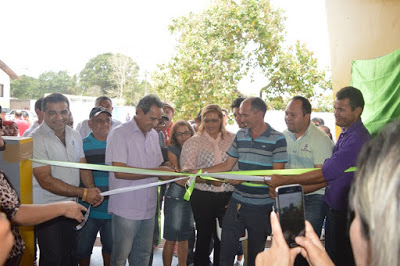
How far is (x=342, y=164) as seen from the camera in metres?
3.49

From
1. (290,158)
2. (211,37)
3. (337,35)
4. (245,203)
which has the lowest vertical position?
(245,203)

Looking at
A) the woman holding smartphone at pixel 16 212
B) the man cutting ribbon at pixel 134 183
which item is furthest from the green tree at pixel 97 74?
the woman holding smartphone at pixel 16 212

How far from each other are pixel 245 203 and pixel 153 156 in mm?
1128

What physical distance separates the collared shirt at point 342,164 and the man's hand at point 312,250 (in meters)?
2.18

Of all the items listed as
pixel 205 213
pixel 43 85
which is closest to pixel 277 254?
pixel 205 213

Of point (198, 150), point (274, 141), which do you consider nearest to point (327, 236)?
point (274, 141)

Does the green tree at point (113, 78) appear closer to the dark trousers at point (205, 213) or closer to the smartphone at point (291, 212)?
the dark trousers at point (205, 213)

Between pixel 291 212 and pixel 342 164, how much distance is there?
2164mm

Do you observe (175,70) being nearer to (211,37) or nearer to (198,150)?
(211,37)

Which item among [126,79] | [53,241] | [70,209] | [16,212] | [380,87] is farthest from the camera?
[126,79]

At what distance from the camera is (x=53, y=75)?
57656mm

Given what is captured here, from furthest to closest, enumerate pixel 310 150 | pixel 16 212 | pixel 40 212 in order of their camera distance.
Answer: pixel 310 150, pixel 40 212, pixel 16 212

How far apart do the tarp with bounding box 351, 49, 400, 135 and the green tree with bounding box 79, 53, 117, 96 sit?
53882 millimetres

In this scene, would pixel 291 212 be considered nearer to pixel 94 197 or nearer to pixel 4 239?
pixel 4 239
